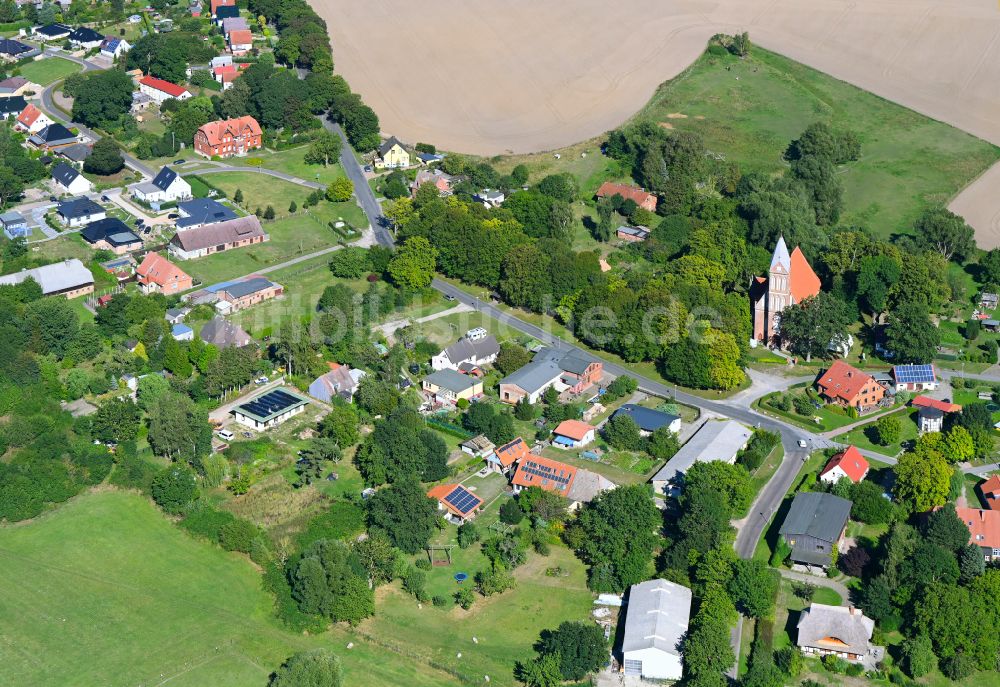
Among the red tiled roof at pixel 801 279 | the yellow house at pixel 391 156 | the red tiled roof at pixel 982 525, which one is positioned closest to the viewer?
the red tiled roof at pixel 982 525

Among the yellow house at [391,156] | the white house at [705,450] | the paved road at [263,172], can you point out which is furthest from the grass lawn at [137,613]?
the yellow house at [391,156]

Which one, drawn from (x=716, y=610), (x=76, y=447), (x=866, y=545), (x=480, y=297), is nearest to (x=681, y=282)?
(x=480, y=297)

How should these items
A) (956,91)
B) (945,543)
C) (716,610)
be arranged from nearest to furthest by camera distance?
(716,610), (945,543), (956,91)

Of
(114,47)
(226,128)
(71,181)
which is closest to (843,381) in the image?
(226,128)

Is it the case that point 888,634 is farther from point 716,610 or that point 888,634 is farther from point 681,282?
point 681,282

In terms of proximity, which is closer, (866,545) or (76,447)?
(866,545)

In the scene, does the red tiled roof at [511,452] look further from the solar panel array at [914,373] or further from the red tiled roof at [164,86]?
the red tiled roof at [164,86]
